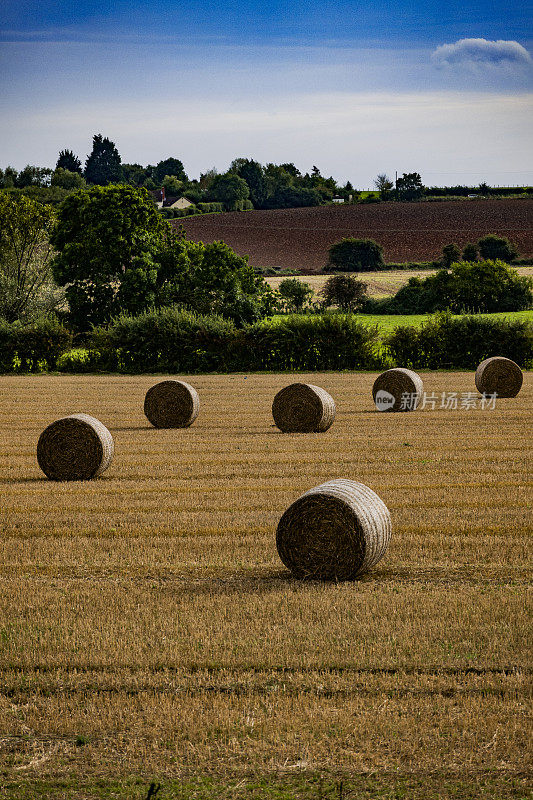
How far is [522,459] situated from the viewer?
1867 cm

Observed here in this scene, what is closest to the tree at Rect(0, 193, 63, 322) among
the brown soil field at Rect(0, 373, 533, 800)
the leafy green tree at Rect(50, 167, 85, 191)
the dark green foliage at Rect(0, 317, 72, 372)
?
the dark green foliage at Rect(0, 317, 72, 372)

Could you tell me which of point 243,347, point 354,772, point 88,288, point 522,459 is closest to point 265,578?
point 354,772

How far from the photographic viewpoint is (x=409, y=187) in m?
124

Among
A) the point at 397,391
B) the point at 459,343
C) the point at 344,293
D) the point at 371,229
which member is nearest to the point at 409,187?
the point at 371,229

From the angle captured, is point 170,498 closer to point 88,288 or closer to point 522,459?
point 522,459

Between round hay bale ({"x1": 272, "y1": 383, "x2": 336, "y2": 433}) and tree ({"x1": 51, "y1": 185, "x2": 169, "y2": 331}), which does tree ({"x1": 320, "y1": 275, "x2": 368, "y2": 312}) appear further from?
round hay bale ({"x1": 272, "y1": 383, "x2": 336, "y2": 433})

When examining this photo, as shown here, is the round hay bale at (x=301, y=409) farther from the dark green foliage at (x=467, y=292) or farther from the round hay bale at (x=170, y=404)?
the dark green foliage at (x=467, y=292)

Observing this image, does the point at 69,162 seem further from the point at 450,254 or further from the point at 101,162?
the point at 450,254

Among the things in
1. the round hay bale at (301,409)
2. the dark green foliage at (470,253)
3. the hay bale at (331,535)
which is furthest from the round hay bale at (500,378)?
the dark green foliage at (470,253)

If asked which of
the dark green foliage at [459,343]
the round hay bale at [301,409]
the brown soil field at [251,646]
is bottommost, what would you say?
the brown soil field at [251,646]

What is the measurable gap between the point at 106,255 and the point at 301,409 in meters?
32.2

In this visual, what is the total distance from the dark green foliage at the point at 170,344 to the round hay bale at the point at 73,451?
82.0 feet

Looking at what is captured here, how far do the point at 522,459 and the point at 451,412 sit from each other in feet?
27.5

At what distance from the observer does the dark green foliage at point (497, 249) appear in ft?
309
